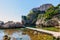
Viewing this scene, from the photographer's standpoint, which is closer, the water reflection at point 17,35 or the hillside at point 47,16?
the water reflection at point 17,35

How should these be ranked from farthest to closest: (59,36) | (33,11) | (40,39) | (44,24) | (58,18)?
(33,11) → (44,24) → (58,18) → (40,39) → (59,36)

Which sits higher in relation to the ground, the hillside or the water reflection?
the hillside

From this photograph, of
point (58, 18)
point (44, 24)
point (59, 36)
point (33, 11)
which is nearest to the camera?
point (59, 36)

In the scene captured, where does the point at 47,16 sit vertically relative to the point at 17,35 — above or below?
above

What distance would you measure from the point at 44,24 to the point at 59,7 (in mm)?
2264

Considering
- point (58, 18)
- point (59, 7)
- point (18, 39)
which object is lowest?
point (18, 39)

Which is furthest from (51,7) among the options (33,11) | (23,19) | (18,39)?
(18,39)

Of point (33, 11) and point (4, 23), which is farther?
point (33, 11)

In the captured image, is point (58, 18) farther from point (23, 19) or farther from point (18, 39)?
point (18, 39)

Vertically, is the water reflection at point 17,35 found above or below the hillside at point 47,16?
below

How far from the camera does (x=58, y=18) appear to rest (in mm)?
17000

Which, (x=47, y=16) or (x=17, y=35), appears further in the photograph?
(x=47, y=16)

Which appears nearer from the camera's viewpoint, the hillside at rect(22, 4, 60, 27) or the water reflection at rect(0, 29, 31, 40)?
the water reflection at rect(0, 29, 31, 40)

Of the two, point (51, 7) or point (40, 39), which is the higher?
point (51, 7)
